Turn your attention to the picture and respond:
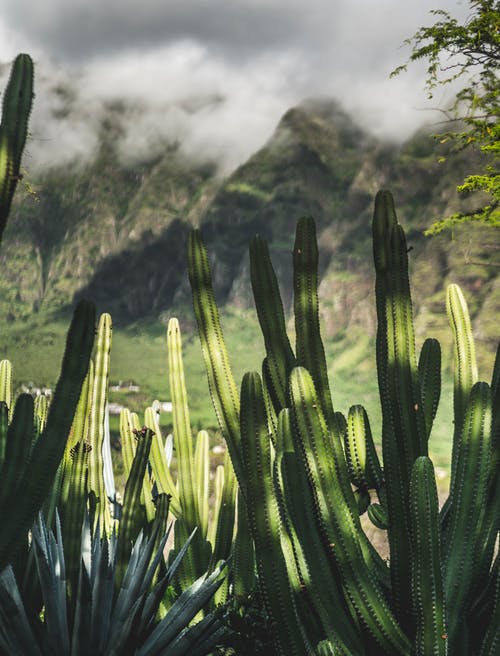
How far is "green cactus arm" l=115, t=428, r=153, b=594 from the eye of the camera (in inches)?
131

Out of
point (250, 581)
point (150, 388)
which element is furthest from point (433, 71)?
point (150, 388)

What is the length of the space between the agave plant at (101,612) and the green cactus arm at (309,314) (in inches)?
42.2

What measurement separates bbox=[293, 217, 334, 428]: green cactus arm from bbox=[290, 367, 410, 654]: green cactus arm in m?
0.29

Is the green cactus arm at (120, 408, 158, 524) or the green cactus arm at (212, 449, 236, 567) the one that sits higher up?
the green cactus arm at (120, 408, 158, 524)

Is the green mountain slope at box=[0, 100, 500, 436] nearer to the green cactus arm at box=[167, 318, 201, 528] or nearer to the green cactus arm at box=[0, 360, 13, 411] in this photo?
the green cactus arm at box=[167, 318, 201, 528]

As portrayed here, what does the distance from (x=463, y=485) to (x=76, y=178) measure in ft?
638

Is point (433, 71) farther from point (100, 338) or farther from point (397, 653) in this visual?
point (397, 653)

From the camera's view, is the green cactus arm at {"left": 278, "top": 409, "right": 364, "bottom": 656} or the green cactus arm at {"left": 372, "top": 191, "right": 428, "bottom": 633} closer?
the green cactus arm at {"left": 278, "top": 409, "right": 364, "bottom": 656}

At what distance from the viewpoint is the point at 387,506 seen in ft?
9.27

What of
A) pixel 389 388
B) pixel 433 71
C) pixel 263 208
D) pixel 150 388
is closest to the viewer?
pixel 389 388

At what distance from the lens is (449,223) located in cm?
1152

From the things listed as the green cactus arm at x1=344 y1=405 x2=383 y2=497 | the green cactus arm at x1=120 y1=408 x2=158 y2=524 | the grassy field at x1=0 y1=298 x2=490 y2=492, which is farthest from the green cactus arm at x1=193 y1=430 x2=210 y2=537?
the grassy field at x1=0 y1=298 x2=490 y2=492


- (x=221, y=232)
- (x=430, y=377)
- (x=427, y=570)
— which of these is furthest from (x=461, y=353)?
(x=221, y=232)

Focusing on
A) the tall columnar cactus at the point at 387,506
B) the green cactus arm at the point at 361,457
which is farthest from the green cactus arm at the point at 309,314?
the green cactus arm at the point at 361,457
